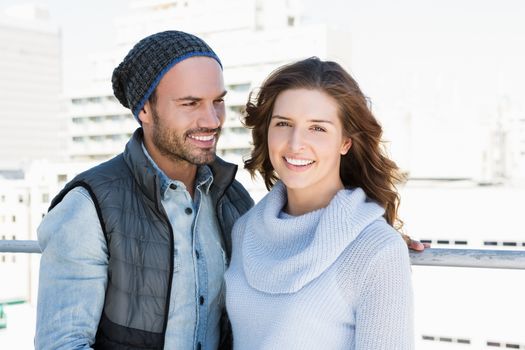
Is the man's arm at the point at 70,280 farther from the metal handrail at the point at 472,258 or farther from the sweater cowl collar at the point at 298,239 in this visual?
the metal handrail at the point at 472,258

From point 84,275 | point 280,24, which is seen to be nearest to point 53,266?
point 84,275

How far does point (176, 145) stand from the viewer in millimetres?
2305

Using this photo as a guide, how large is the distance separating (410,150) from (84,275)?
39.7 m

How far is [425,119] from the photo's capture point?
1618 inches

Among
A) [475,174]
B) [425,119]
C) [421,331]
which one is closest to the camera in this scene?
[421,331]

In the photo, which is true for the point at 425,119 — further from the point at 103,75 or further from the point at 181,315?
the point at 181,315

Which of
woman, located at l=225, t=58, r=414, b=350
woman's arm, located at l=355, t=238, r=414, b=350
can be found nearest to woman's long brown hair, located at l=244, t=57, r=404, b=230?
woman, located at l=225, t=58, r=414, b=350

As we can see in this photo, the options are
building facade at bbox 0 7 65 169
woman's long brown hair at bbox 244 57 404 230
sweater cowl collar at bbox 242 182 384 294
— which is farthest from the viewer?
building facade at bbox 0 7 65 169

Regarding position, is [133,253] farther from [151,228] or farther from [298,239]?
[298,239]

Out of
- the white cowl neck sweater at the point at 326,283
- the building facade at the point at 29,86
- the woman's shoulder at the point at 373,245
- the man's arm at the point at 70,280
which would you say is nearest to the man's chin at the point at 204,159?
the white cowl neck sweater at the point at 326,283

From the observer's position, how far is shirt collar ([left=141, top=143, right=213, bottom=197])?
230cm

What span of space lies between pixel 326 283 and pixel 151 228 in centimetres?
66

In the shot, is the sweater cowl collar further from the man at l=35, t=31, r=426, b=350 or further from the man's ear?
the man's ear

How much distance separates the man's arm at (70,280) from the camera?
78.1 inches
